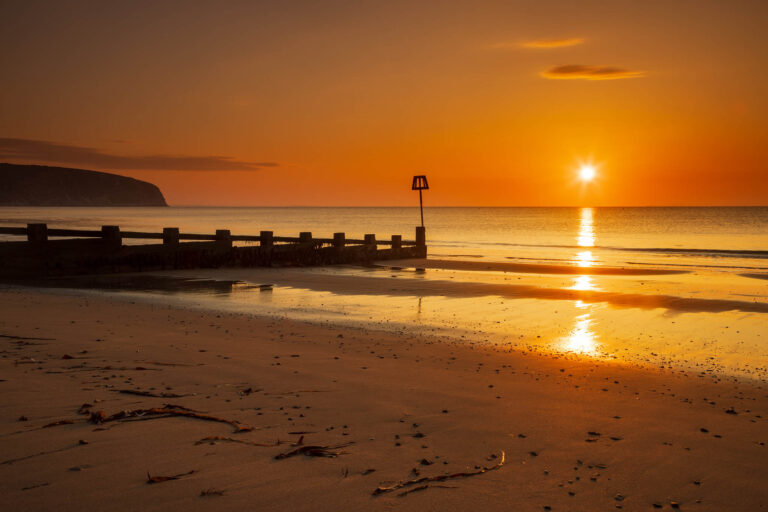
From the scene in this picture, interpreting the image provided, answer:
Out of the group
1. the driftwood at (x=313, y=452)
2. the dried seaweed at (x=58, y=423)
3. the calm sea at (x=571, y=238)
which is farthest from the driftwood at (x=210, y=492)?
the calm sea at (x=571, y=238)

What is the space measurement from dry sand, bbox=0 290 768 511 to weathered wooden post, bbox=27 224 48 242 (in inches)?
372

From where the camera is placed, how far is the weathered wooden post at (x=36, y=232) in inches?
643

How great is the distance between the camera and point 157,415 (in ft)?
16.5

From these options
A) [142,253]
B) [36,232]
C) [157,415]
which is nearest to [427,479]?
[157,415]

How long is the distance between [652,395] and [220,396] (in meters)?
4.51

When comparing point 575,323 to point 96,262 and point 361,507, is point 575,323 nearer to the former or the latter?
point 361,507

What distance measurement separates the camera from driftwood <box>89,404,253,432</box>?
4.84 meters

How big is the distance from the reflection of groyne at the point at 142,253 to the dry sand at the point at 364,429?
9741 millimetres

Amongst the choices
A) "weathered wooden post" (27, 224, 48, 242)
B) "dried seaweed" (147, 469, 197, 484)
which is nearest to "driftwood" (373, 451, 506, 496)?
"dried seaweed" (147, 469, 197, 484)

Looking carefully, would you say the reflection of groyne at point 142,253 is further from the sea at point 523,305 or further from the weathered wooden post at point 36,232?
the sea at point 523,305

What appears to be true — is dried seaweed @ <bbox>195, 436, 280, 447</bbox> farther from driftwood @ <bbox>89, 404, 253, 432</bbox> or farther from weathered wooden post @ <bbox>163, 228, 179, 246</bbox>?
weathered wooden post @ <bbox>163, 228, 179, 246</bbox>

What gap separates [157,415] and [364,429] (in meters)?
1.73

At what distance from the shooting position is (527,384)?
6.79 m

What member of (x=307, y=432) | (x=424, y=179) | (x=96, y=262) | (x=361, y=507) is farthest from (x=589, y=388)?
(x=424, y=179)
